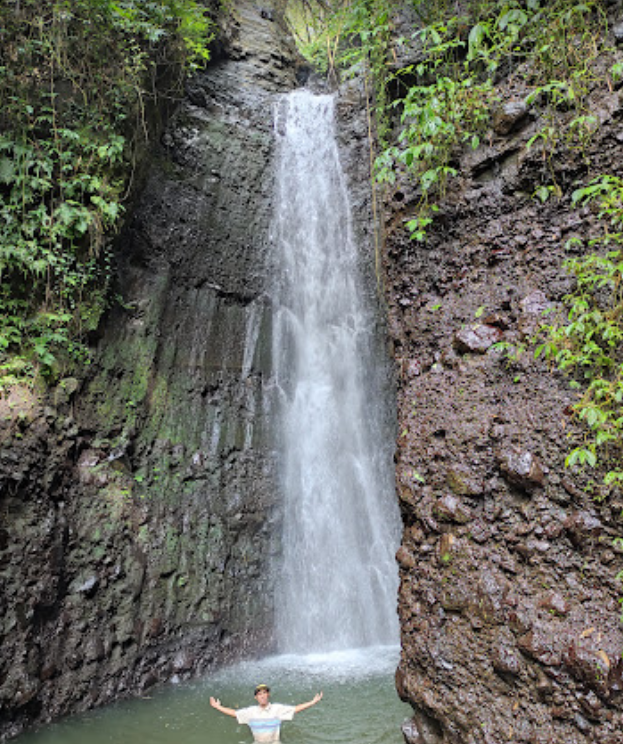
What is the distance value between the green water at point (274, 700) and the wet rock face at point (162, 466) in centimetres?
41

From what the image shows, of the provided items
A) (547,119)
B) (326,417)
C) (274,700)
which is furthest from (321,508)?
(547,119)

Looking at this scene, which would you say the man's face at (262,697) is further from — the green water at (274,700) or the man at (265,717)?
the green water at (274,700)

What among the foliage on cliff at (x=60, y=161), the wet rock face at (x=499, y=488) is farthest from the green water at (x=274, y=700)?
the foliage on cliff at (x=60, y=161)

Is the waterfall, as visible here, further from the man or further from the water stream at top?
the man

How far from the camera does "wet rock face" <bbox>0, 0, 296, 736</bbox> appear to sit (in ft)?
17.5

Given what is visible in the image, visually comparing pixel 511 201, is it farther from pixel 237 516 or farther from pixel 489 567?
pixel 237 516

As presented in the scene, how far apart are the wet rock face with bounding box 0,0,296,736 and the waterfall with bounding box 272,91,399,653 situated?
328 mm

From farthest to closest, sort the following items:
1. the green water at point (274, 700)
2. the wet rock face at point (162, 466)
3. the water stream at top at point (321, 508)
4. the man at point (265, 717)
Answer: the wet rock face at point (162, 466) < the water stream at top at point (321, 508) < the green water at point (274, 700) < the man at point (265, 717)

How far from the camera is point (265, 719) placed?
4098mm

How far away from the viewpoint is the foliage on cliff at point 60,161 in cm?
608

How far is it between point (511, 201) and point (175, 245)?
547 centimetres

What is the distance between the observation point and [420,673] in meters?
3.30

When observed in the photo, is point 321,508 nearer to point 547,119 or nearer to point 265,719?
point 265,719

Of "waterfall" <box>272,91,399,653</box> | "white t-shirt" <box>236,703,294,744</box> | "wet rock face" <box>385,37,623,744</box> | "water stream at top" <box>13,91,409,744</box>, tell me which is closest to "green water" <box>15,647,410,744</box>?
"water stream at top" <box>13,91,409,744</box>
